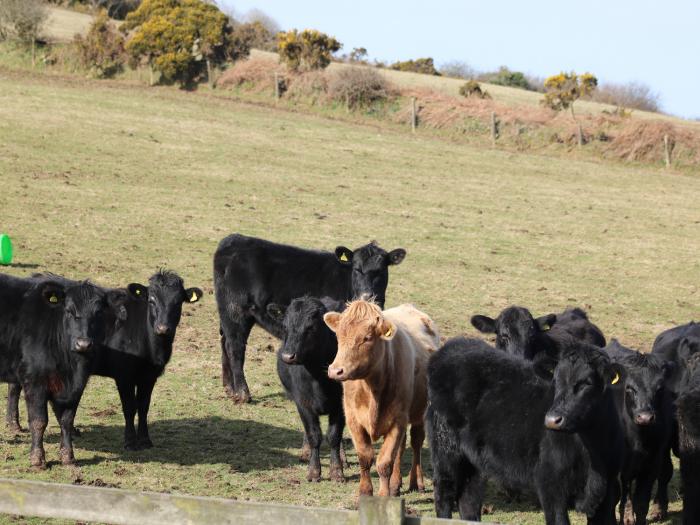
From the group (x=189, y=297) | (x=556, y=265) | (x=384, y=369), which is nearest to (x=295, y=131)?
(x=556, y=265)

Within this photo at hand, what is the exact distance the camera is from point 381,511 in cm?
498

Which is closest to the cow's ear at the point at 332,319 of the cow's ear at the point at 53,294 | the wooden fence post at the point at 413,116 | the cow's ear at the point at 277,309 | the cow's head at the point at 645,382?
the cow's ear at the point at 277,309

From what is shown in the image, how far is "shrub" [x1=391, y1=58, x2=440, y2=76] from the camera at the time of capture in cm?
6209

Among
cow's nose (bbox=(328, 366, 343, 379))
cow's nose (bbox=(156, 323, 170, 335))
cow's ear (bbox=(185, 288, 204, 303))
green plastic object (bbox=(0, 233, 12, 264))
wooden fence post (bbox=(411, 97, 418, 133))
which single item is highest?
wooden fence post (bbox=(411, 97, 418, 133))

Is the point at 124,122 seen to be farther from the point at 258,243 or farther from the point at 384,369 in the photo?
the point at 384,369

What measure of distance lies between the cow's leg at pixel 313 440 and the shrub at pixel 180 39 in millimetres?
30457

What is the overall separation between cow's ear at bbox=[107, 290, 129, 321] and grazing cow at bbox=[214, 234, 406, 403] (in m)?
2.59

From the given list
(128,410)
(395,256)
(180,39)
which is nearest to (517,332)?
(395,256)

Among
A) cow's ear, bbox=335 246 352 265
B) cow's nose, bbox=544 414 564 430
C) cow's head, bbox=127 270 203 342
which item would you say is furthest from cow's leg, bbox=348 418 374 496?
cow's ear, bbox=335 246 352 265

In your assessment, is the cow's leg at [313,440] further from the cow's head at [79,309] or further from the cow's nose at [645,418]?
the cow's nose at [645,418]

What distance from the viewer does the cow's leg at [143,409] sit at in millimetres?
10518

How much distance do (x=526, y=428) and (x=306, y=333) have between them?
2.79 meters

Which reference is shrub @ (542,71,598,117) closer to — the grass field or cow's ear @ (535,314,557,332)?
the grass field

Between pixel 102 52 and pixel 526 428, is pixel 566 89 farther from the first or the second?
pixel 526 428
